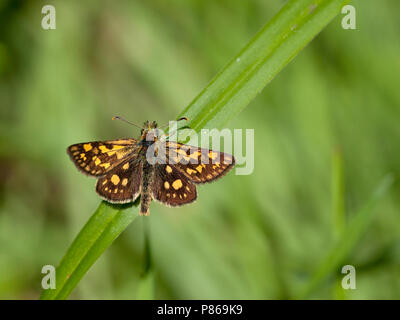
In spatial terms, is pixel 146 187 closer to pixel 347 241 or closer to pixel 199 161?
pixel 199 161

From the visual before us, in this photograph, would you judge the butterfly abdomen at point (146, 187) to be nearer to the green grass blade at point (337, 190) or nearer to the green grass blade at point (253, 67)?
the green grass blade at point (253, 67)

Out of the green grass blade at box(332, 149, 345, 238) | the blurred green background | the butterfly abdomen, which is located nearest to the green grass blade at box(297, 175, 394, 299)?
the green grass blade at box(332, 149, 345, 238)

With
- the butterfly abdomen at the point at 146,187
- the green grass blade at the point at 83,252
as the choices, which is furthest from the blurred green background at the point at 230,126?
the green grass blade at the point at 83,252

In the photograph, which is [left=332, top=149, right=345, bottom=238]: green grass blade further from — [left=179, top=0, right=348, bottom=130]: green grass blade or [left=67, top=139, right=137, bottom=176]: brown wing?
[left=67, top=139, right=137, bottom=176]: brown wing

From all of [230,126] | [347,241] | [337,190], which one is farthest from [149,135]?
Result: [347,241]
